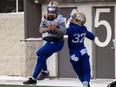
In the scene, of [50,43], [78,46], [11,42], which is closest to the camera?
[50,43]

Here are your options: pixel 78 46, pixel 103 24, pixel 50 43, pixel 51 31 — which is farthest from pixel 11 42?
Answer: pixel 51 31

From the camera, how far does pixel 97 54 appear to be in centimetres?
1795

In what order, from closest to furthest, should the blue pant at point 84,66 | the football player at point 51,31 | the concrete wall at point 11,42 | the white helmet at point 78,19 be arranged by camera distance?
the football player at point 51,31 → the white helmet at point 78,19 → the blue pant at point 84,66 → the concrete wall at point 11,42

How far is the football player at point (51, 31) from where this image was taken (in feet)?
36.5

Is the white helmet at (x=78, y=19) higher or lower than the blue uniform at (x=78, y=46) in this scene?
higher

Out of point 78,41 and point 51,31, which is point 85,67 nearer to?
point 78,41

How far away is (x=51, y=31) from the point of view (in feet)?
36.7

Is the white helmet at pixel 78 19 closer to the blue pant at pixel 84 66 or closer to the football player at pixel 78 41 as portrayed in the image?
the football player at pixel 78 41

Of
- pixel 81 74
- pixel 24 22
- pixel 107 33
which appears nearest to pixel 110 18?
pixel 107 33

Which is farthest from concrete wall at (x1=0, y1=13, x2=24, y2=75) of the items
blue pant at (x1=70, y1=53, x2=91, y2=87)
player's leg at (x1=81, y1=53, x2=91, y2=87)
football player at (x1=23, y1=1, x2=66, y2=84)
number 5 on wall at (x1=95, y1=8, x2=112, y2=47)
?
football player at (x1=23, y1=1, x2=66, y2=84)

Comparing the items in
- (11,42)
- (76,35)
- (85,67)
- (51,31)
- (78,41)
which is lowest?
(11,42)

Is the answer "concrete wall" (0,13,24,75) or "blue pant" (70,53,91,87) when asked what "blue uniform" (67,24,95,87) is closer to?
"blue pant" (70,53,91,87)

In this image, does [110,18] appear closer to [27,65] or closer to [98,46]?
[98,46]

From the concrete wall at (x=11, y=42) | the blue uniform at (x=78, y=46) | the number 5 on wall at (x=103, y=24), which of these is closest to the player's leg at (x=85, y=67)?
the blue uniform at (x=78, y=46)
